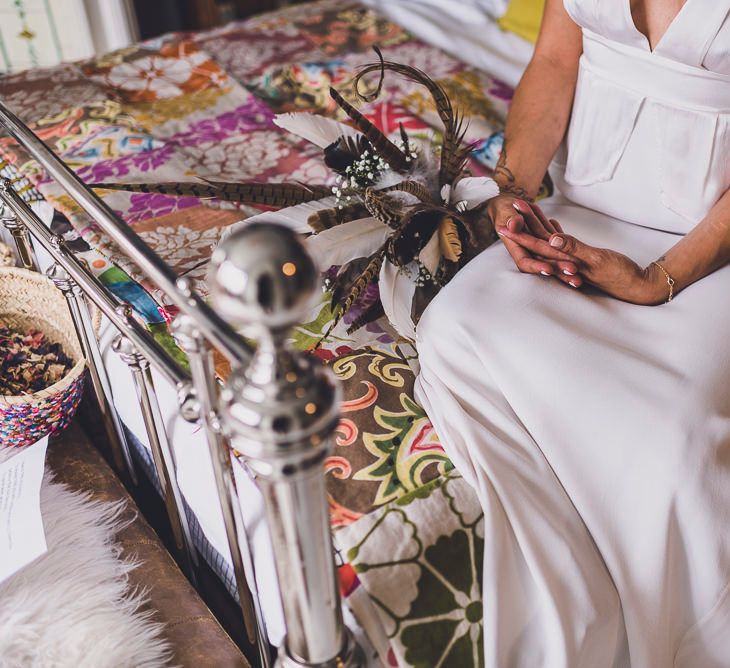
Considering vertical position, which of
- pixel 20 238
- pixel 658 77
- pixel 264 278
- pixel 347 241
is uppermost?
pixel 264 278

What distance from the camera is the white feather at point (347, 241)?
950mm

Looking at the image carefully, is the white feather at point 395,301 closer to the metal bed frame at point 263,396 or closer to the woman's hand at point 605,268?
the woman's hand at point 605,268

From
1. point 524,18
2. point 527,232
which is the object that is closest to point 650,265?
point 527,232

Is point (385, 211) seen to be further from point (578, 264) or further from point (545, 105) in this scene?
A: point (545, 105)

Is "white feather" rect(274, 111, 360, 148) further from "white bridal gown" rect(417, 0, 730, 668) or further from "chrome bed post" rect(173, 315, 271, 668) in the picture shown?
"chrome bed post" rect(173, 315, 271, 668)

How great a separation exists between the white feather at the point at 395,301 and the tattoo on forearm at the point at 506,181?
0.71ft

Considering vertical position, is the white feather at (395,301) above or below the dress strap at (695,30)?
below

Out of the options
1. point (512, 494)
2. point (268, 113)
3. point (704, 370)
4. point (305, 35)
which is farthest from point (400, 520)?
point (305, 35)

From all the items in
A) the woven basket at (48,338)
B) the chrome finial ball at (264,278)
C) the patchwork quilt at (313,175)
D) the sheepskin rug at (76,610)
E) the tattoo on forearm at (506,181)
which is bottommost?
the sheepskin rug at (76,610)

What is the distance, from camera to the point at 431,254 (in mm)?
1000

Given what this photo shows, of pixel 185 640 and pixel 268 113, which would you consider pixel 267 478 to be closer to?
pixel 185 640

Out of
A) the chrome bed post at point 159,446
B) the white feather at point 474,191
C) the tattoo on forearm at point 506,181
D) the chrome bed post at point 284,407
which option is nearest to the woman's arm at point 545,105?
the tattoo on forearm at point 506,181

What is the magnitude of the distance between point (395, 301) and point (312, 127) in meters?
0.28

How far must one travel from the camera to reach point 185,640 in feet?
2.87
